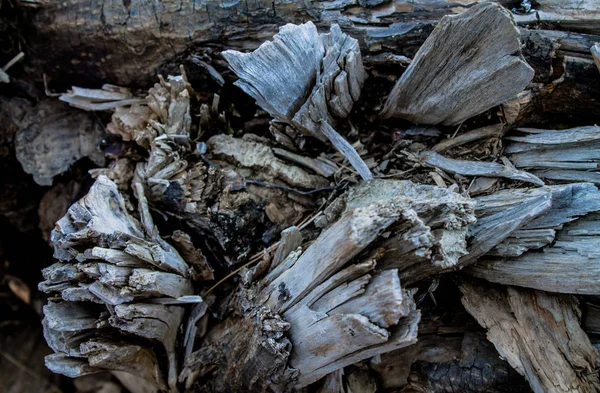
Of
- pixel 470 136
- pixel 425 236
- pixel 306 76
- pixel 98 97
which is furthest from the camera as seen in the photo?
pixel 98 97

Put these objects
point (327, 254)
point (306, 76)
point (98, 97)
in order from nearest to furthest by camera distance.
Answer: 1. point (327, 254)
2. point (306, 76)
3. point (98, 97)

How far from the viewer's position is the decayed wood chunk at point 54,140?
2410 mm

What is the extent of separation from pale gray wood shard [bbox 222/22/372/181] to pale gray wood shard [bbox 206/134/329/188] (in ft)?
0.63

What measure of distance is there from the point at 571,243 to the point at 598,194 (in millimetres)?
205

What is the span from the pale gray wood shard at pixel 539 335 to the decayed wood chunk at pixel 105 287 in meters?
1.24

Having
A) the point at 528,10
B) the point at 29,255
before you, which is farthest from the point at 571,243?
the point at 29,255

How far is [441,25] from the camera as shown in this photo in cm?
171

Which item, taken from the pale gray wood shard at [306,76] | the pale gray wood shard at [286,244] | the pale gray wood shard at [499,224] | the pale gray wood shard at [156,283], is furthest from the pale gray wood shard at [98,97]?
the pale gray wood shard at [499,224]

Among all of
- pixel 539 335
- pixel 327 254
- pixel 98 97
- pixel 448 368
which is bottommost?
pixel 448 368

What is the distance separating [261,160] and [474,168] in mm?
933

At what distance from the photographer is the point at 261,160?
2.12m

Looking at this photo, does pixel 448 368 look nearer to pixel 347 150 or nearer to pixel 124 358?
pixel 347 150

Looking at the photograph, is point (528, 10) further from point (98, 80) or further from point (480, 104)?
point (98, 80)

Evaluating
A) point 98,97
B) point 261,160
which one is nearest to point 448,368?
point 261,160
